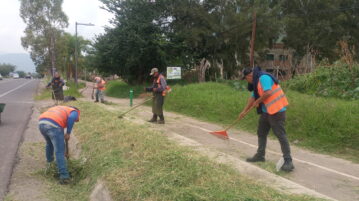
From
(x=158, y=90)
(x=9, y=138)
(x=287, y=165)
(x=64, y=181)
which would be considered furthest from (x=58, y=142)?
(x=158, y=90)

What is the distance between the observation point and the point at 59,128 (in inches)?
202

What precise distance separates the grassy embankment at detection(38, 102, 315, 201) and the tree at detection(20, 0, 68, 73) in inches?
1155

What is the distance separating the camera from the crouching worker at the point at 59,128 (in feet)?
16.6

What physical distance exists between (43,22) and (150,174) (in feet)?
109

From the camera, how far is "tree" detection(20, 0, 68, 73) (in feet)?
108

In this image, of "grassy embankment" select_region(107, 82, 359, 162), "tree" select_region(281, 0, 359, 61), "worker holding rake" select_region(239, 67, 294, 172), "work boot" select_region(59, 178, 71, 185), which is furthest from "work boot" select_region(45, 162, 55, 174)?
"tree" select_region(281, 0, 359, 61)

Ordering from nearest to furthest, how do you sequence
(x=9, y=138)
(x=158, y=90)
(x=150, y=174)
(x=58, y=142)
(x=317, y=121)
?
1. (x=150, y=174)
2. (x=58, y=142)
3. (x=317, y=121)
4. (x=9, y=138)
5. (x=158, y=90)

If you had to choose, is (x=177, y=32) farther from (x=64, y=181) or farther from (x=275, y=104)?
(x=64, y=181)

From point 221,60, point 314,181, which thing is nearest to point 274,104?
point 314,181

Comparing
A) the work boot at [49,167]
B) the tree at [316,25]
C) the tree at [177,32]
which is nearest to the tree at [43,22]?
the tree at [177,32]

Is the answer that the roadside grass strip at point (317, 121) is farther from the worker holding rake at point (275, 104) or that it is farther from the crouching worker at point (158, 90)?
the crouching worker at point (158, 90)

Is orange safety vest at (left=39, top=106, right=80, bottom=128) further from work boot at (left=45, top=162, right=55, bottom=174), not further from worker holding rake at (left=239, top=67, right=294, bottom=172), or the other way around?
worker holding rake at (left=239, top=67, right=294, bottom=172)

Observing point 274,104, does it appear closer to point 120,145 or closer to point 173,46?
point 120,145

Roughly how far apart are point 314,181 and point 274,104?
129cm
